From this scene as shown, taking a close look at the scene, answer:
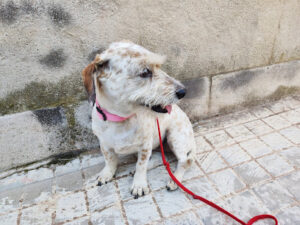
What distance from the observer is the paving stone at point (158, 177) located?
279 centimetres

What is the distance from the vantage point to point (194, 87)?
12.0 ft

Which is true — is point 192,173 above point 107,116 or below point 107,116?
below

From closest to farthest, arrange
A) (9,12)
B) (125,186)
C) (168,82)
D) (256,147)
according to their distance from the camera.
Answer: (168,82)
(9,12)
(125,186)
(256,147)

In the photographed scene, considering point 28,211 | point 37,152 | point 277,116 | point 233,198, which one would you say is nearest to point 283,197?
point 233,198

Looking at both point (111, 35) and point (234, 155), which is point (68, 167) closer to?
point (111, 35)

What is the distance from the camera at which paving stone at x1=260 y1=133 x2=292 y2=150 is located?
3.28 metres

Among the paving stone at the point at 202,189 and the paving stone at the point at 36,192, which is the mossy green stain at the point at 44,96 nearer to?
the paving stone at the point at 36,192

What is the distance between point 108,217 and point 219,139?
209cm

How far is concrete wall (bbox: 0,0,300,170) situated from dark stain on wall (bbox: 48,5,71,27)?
0.01 metres

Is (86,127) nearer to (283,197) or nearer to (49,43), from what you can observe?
(49,43)

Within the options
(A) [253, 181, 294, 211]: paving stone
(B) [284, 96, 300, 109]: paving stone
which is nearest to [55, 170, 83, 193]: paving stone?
(A) [253, 181, 294, 211]: paving stone

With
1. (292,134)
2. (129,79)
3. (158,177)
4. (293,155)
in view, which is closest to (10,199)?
(158,177)

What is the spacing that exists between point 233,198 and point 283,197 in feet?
1.91

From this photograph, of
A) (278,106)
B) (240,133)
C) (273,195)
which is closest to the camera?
(273,195)
